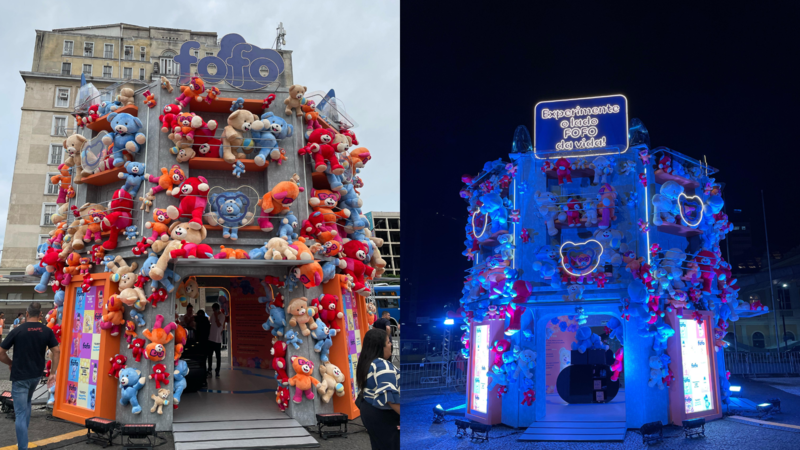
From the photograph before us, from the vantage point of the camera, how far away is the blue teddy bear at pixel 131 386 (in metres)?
8.98

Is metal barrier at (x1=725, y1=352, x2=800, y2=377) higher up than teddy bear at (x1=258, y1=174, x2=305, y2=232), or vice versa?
teddy bear at (x1=258, y1=174, x2=305, y2=232)

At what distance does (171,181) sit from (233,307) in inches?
250

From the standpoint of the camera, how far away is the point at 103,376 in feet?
31.0

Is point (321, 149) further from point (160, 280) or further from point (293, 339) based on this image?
point (160, 280)

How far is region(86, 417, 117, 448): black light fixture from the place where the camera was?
27.0 feet

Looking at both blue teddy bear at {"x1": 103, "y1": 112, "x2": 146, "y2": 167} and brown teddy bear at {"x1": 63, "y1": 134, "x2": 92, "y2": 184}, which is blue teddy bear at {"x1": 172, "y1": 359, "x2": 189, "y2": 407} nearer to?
blue teddy bear at {"x1": 103, "y1": 112, "x2": 146, "y2": 167}

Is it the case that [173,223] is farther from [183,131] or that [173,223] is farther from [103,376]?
[103,376]

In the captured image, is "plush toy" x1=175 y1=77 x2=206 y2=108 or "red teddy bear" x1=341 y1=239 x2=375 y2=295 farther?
"red teddy bear" x1=341 y1=239 x2=375 y2=295

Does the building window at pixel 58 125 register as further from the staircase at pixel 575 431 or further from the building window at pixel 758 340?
the building window at pixel 758 340

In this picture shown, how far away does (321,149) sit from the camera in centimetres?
1054

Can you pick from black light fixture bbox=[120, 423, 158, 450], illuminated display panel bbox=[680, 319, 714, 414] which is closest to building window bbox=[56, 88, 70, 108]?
black light fixture bbox=[120, 423, 158, 450]

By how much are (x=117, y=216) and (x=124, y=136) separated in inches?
58.8

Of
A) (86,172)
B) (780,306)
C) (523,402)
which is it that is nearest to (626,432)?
(523,402)

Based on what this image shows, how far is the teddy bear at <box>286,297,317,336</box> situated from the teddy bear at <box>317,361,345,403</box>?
72cm
